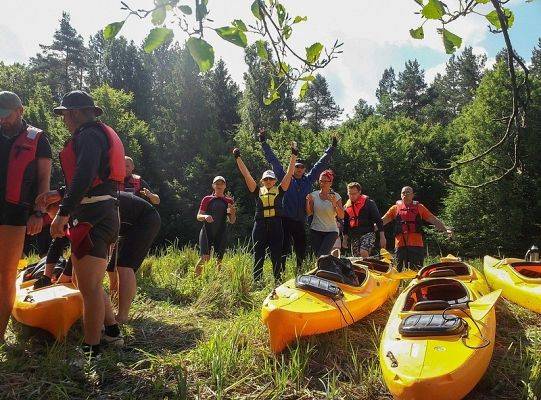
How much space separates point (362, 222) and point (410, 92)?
157 ft

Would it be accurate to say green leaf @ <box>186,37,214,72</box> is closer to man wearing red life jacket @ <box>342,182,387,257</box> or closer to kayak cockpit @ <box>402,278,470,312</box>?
kayak cockpit @ <box>402,278,470,312</box>

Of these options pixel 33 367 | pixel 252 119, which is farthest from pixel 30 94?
pixel 33 367

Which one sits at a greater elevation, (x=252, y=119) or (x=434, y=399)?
(x=252, y=119)

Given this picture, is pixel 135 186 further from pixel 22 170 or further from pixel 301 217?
pixel 22 170

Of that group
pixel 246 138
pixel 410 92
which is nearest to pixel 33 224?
pixel 246 138

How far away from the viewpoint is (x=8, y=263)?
11.4 feet

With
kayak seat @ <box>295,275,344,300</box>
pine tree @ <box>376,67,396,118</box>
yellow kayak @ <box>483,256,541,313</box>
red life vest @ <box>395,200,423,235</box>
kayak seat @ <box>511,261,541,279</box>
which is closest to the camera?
kayak seat @ <box>295,275,344,300</box>

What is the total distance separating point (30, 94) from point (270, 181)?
112ft

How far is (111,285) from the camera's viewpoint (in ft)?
16.0

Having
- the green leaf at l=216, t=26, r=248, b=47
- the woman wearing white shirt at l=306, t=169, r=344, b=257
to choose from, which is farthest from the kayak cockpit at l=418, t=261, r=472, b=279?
the green leaf at l=216, t=26, r=248, b=47

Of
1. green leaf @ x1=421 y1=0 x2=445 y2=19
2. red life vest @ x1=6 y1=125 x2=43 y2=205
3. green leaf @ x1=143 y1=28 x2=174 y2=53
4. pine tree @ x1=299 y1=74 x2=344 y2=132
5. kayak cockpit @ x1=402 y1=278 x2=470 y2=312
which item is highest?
pine tree @ x1=299 y1=74 x2=344 y2=132

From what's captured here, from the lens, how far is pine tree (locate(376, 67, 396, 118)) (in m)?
51.2

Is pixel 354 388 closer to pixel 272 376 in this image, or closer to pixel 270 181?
pixel 272 376

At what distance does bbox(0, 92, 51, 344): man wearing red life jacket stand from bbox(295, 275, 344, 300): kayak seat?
2.28m
